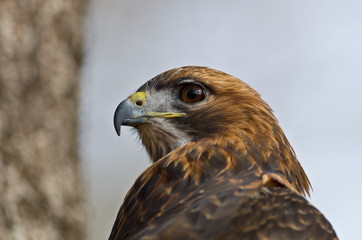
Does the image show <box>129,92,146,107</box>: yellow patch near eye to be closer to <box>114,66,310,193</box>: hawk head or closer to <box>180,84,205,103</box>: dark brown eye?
<box>114,66,310,193</box>: hawk head

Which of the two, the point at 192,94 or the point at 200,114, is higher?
the point at 192,94

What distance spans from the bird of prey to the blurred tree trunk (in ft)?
5.22

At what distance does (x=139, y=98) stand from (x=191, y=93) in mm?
371

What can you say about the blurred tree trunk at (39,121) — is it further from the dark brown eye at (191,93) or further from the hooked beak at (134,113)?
the dark brown eye at (191,93)

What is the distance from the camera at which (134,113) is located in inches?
191

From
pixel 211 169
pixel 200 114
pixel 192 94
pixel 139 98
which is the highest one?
pixel 139 98

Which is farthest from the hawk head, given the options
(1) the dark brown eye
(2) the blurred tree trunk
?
Answer: (2) the blurred tree trunk

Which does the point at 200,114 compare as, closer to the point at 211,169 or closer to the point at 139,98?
the point at 139,98

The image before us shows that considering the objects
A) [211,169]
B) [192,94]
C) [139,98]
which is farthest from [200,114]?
[211,169]

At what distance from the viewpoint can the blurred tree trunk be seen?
6.18 meters

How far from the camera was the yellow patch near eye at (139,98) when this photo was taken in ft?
16.1

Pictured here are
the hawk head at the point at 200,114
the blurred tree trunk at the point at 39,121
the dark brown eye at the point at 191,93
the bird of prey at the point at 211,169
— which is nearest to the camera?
the bird of prey at the point at 211,169

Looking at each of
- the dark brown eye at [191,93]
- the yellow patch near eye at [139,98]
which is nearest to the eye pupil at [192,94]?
the dark brown eye at [191,93]

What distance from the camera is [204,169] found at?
4.30 meters
